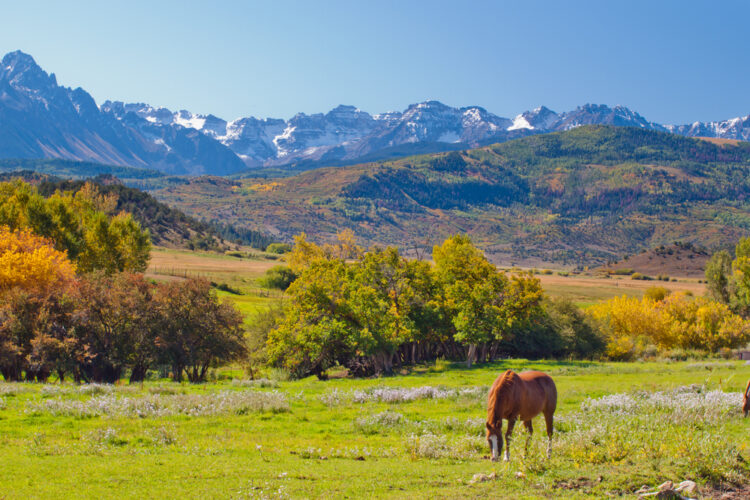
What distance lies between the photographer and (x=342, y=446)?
53.9 feet

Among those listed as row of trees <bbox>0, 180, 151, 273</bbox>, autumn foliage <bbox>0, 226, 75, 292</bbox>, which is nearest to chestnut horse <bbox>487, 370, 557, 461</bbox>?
autumn foliage <bbox>0, 226, 75, 292</bbox>

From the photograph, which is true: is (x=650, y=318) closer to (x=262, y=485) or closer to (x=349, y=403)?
(x=349, y=403)

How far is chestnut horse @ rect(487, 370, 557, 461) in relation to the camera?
1287cm

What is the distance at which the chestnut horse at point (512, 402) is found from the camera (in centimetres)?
1287

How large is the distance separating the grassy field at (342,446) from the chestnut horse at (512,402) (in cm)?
60

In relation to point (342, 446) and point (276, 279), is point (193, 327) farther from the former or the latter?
point (276, 279)

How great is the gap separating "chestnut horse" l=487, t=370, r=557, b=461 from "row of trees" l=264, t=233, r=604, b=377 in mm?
22532

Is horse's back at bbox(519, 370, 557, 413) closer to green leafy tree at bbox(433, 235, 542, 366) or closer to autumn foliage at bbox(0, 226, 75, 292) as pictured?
green leafy tree at bbox(433, 235, 542, 366)

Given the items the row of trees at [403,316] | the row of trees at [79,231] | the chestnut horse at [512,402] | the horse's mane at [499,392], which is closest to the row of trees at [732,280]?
the row of trees at [403,316]

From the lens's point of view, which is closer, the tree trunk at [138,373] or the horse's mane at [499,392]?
the horse's mane at [499,392]

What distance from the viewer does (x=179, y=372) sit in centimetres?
3753

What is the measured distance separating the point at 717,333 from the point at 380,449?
56062 mm

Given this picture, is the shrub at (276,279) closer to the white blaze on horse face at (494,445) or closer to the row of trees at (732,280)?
the row of trees at (732,280)

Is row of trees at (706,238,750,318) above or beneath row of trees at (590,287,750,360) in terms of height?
above
